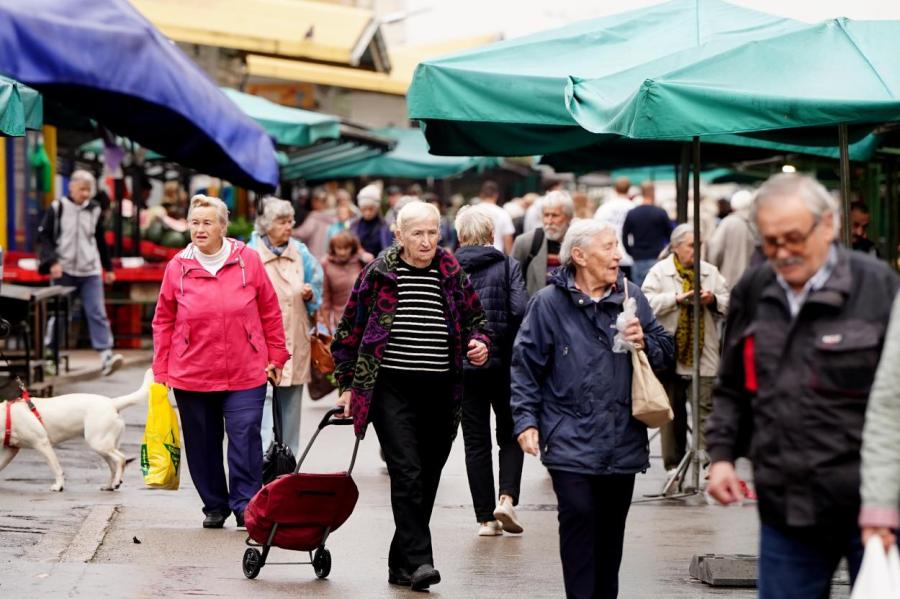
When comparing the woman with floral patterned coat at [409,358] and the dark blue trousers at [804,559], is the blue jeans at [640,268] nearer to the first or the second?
the woman with floral patterned coat at [409,358]

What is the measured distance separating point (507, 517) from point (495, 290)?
126 centimetres

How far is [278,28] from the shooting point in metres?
29.8

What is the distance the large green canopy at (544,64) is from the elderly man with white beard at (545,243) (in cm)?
58

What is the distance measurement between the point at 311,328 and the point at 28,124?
2.52 metres

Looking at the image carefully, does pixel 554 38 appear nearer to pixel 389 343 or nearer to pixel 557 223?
pixel 557 223

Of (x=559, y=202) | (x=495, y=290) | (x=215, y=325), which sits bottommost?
(x=215, y=325)

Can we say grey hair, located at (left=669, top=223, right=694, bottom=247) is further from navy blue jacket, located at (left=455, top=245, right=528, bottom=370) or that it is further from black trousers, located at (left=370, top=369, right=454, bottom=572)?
black trousers, located at (left=370, top=369, right=454, bottom=572)

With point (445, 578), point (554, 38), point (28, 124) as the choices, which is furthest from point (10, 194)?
point (445, 578)

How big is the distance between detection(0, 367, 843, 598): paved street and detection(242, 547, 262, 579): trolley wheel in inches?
1.9

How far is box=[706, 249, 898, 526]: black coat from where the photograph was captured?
15.0 ft

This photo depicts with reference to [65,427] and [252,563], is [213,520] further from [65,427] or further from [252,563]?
[65,427]

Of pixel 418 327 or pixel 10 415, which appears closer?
pixel 418 327

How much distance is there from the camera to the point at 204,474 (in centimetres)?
930

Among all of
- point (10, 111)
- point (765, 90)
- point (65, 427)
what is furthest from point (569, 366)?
point (65, 427)
